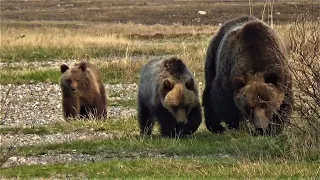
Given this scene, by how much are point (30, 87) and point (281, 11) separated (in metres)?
48.9

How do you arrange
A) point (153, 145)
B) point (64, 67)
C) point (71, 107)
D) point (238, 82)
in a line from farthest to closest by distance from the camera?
point (64, 67) → point (71, 107) → point (153, 145) → point (238, 82)

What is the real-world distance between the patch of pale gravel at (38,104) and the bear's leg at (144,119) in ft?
9.19

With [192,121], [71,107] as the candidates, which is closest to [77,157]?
[192,121]

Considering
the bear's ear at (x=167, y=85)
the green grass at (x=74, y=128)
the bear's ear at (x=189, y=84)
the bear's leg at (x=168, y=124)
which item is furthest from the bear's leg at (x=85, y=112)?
the bear's ear at (x=189, y=84)

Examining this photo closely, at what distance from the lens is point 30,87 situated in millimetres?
23312

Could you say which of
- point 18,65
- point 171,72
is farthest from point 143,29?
point 171,72

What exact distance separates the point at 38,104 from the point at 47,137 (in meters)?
6.01

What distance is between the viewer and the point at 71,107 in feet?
54.6

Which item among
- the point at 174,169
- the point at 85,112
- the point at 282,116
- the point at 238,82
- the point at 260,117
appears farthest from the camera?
the point at 85,112

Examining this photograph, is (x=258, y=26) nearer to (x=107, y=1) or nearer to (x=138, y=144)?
(x=138, y=144)

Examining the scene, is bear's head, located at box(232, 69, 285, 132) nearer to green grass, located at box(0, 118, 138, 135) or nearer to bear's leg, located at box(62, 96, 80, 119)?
green grass, located at box(0, 118, 138, 135)

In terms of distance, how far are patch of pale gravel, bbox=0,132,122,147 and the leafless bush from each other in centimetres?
356

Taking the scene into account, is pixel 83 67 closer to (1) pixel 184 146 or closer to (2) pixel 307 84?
(1) pixel 184 146

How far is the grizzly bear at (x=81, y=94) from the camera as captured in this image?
659 inches
